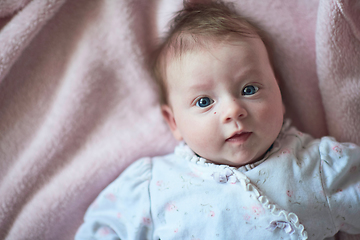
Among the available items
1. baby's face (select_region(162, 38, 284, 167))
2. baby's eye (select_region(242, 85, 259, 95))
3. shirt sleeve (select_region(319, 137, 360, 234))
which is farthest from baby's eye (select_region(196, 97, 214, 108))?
shirt sleeve (select_region(319, 137, 360, 234))

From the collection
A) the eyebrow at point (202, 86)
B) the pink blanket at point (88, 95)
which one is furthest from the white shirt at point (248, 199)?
the eyebrow at point (202, 86)

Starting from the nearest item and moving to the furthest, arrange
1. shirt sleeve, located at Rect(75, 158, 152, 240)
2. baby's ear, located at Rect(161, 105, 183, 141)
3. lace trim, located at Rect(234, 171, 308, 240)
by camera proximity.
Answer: lace trim, located at Rect(234, 171, 308, 240) < shirt sleeve, located at Rect(75, 158, 152, 240) < baby's ear, located at Rect(161, 105, 183, 141)

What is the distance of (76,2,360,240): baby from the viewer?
0.86 meters

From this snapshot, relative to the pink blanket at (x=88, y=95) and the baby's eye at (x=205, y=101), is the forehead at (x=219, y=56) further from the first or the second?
the pink blanket at (x=88, y=95)

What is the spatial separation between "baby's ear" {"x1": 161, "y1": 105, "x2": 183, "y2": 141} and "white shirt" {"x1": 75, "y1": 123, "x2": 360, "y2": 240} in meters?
0.08

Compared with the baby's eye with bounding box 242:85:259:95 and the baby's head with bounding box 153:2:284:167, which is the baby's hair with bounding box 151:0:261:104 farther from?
the baby's eye with bounding box 242:85:259:95

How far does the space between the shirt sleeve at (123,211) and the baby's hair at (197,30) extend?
308 mm

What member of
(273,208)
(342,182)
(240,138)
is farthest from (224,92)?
(342,182)

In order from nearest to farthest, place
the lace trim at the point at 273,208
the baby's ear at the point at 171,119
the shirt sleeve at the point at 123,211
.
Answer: the lace trim at the point at 273,208 < the shirt sleeve at the point at 123,211 < the baby's ear at the point at 171,119

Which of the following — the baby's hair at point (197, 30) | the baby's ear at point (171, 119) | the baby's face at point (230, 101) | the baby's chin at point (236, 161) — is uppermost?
the baby's hair at point (197, 30)

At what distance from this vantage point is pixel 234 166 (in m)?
0.95

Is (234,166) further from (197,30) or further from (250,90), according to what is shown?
(197,30)

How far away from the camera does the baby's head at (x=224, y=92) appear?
2.82 ft

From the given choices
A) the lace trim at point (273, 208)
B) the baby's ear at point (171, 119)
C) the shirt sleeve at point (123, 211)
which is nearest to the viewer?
the lace trim at point (273, 208)
